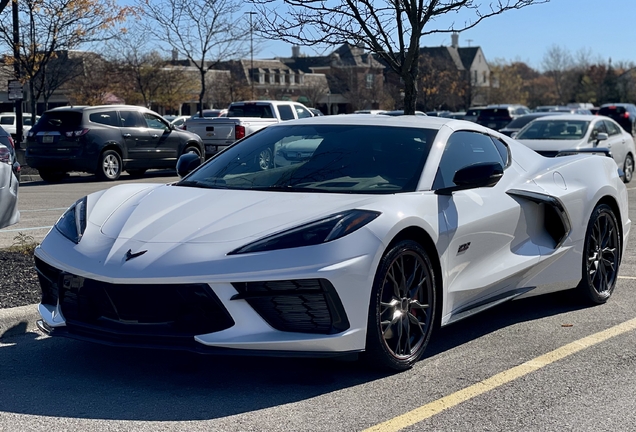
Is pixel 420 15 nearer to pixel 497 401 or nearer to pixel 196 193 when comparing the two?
pixel 196 193

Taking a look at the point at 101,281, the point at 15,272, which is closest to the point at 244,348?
the point at 101,281

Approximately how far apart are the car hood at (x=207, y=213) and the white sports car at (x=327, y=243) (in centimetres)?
1

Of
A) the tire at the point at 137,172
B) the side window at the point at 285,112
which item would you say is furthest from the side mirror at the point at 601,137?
the tire at the point at 137,172

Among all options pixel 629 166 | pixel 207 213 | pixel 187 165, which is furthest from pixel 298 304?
pixel 629 166

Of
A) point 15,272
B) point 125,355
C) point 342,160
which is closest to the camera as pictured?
point 125,355

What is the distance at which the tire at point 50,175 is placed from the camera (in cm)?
1973

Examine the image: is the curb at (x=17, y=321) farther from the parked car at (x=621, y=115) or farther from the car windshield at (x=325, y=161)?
the parked car at (x=621, y=115)

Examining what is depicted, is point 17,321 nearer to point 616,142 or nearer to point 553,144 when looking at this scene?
point 553,144

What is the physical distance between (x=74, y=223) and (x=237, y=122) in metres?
16.8

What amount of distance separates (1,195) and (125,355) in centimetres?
249

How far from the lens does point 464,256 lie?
5.43 metres

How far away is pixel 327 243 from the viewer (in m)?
4.50

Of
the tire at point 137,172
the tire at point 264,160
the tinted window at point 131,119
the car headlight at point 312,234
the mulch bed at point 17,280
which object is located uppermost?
the tire at point 264,160

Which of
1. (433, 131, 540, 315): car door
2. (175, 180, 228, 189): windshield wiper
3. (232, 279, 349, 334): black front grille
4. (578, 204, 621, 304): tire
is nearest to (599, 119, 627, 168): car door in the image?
(578, 204, 621, 304): tire
